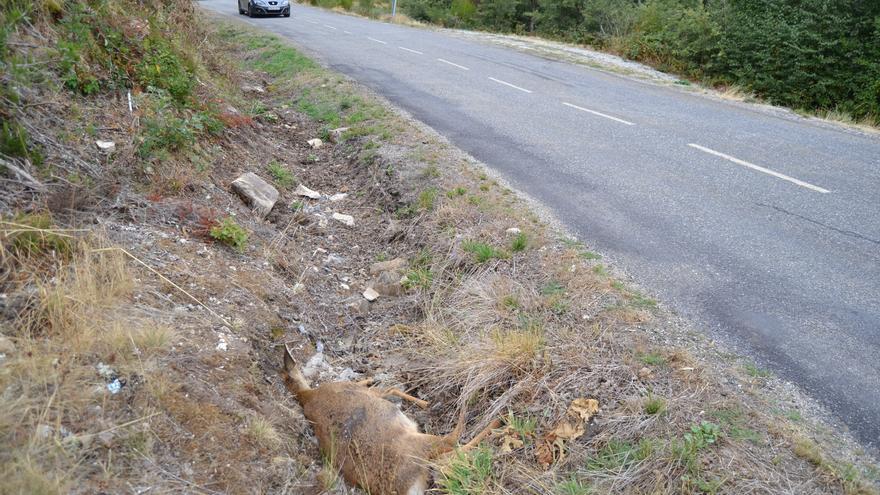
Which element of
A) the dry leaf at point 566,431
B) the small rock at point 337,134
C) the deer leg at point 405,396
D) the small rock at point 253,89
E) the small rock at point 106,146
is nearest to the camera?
the dry leaf at point 566,431

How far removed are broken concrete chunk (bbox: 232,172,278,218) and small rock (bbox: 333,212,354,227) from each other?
0.65 metres

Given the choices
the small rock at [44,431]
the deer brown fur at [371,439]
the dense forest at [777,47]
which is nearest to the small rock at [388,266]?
the deer brown fur at [371,439]

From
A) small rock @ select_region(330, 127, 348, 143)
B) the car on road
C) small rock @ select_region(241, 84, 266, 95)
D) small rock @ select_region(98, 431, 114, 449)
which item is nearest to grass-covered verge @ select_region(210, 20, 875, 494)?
small rock @ select_region(98, 431, 114, 449)

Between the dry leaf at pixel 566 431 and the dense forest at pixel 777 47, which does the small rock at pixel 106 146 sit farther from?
the dense forest at pixel 777 47

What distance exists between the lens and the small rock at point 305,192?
6.62m

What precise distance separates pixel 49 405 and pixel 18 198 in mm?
1816

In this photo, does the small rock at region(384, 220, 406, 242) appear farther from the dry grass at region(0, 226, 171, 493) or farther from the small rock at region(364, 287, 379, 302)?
the dry grass at region(0, 226, 171, 493)

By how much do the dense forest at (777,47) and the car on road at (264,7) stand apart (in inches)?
520

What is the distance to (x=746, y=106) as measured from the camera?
1180cm

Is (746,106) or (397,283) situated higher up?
(746,106)

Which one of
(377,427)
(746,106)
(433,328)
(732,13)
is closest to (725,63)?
(732,13)

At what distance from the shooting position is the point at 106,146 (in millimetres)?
4844

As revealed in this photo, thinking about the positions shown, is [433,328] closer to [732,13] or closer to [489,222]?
[489,222]

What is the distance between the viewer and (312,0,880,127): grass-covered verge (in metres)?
14.4
